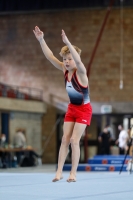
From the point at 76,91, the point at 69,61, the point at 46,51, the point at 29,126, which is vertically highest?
the point at 29,126

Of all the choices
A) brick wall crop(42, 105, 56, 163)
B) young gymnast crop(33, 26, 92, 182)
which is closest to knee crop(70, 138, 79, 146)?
young gymnast crop(33, 26, 92, 182)

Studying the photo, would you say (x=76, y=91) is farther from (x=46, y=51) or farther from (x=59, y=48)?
(x=59, y=48)

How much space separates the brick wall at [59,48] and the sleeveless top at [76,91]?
103 feet

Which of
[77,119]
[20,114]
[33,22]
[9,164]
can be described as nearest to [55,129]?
[20,114]

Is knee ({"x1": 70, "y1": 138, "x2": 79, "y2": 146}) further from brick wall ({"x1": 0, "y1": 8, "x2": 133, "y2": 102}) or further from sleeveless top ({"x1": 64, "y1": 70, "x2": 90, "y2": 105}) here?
brick wall ({"x1": 0, "y1": 8, "x2": 133, "y2": 102})

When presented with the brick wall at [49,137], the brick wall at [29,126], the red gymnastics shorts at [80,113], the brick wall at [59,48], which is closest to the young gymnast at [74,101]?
the red gymnastics shorts at [80,113]

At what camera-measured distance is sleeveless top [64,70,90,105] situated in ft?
26.9

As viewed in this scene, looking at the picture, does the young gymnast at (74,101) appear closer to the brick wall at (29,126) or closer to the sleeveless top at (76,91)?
the sleeveless top at (76,91)

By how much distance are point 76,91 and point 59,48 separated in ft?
106

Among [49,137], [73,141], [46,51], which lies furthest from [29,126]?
[73,141]

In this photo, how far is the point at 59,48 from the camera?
132 ft

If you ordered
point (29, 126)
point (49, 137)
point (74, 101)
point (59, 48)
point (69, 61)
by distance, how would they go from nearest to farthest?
point (69, 61) < point (74, 101) < point (29, 126) < point (59, 48) < point (49, 137)

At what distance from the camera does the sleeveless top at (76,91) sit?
323 inches

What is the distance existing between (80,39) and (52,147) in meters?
7.15
